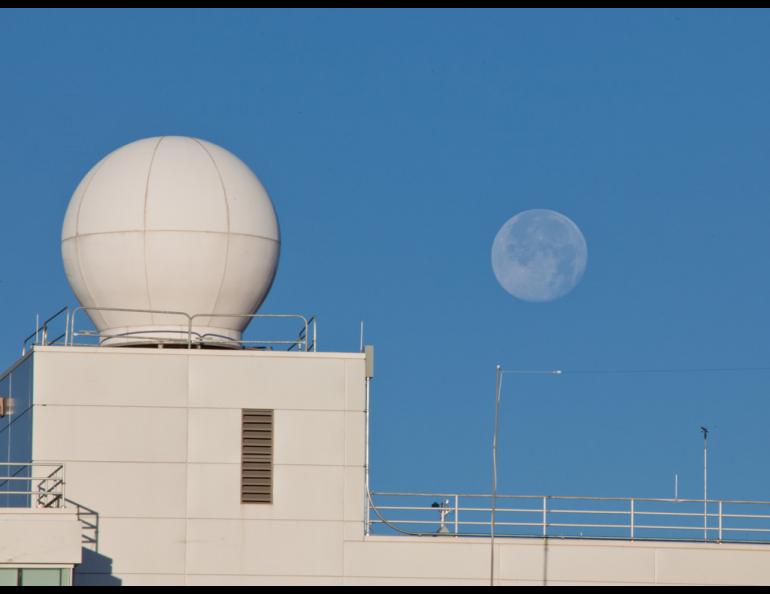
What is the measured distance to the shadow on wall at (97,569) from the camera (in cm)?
4503

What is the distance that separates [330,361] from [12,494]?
8235 millimetres

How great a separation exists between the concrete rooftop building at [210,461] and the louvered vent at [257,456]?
0.11 feet

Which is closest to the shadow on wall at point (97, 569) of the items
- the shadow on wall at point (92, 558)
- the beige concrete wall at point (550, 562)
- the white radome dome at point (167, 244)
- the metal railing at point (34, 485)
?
the shadow on wall at point (92, 558)

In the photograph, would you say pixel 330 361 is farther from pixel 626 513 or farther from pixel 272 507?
pixel 626 513

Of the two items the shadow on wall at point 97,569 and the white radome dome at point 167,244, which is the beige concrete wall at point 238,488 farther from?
the white radome dome at point 167,244

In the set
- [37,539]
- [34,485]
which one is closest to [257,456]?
[34,485]

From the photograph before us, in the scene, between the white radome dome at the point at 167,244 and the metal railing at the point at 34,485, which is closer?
the metal railing at the point at 34,485

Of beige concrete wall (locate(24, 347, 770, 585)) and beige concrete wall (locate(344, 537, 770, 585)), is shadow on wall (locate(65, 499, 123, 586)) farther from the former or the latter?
beige concrete wall (locate(344, 537, 770, 585))

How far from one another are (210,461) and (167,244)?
5510 mm

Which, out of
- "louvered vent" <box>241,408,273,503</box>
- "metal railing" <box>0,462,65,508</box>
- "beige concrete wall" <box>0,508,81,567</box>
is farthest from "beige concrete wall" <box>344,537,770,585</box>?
"beige concrete wall" <box>0,508,81,567</box>

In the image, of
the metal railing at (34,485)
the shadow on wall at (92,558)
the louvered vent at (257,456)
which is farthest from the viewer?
the louvered vent at (257,456)

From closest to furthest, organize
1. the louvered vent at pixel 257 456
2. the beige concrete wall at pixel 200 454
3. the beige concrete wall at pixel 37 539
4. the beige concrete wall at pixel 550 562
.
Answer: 1. the beige concrete wall at pixel 37 539
2. the beige concrete wall at pixel 200 454
3. the louvered vent at pixel 257 456
4. the beige concrete wall at pixel 550 562

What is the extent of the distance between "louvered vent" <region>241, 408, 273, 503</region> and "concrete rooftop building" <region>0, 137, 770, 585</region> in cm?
3

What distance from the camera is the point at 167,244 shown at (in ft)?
158
